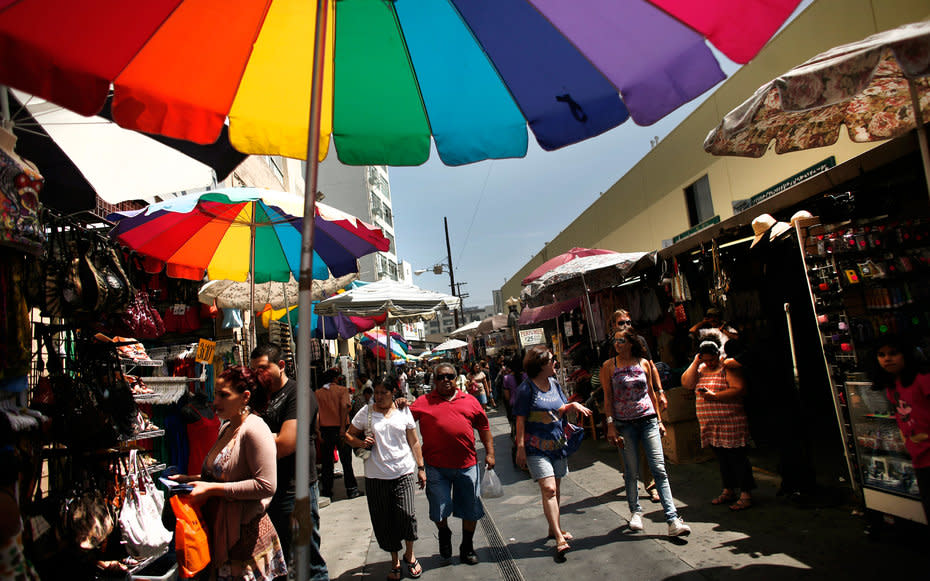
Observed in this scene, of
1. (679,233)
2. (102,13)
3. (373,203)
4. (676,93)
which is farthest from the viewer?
(373,203)

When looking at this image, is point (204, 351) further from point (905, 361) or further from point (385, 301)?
point (905, 361)

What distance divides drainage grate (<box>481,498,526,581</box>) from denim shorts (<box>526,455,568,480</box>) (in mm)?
810

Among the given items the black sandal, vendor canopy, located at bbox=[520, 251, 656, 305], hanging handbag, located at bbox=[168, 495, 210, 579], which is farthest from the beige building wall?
hanging handbag, located at bbox=[168, 495, 210, 579]

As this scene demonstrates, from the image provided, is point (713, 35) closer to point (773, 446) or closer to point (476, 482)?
point (476, 482)

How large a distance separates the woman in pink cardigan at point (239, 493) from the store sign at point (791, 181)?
860cm

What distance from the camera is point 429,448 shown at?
206 inches

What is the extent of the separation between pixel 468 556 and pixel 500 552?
36cm

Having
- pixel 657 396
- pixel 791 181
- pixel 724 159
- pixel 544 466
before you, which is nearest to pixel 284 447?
pixel 544 466

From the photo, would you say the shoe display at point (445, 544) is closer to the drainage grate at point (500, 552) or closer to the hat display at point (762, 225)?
the drainage grate at point (500, 552)

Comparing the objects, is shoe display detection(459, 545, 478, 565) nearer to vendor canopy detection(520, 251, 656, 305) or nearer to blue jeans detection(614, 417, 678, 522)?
blue jeans detection(614, 417, 678, 522)

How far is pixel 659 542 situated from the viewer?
4895 mm

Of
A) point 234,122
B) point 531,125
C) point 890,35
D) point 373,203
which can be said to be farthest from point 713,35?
point 373,203

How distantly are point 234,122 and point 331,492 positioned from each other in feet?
22.4

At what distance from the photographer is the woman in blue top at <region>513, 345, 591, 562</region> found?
198 inches
